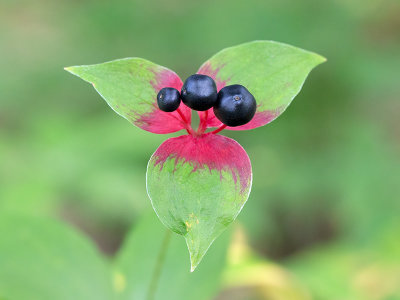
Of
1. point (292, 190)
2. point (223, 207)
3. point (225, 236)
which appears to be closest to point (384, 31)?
point (292, 190)

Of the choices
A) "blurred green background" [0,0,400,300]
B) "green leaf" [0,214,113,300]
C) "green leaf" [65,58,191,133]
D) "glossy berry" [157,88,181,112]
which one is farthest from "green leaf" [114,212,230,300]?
"blurred green background" [0,0,400,300]

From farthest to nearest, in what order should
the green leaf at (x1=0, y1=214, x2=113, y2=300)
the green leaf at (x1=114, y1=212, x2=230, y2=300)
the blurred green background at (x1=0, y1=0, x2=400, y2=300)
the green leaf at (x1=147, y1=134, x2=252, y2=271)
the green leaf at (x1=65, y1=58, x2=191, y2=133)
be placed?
the blurred green background at (x1=0, y1=0, x2=400, y2=300)
the green leaf at (x1=114, y1=212, x2=230, y2=300)
the green leaf at (x1=0, y1=214, x2=113, y2=300)
the green leaf at (x1=65, y1=58, x2=191, y2=133)
the green leaf at (x1=147, y1=134, x2=252, y2=271)

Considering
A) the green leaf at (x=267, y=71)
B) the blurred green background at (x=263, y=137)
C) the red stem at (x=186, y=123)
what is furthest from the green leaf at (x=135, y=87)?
the blurred green background at (x=263, y=137)

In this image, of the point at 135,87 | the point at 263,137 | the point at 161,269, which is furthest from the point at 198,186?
the point at 263,137

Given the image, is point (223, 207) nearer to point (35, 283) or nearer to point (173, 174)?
point (173, 174)

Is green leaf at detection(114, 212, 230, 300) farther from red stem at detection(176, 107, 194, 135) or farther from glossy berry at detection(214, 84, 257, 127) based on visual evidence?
glossy berry at detection(214, 84, 257, 127)

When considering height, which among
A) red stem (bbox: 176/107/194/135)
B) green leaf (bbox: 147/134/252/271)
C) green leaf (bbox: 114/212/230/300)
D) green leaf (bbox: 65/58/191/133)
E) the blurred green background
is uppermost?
green leaf (bbox: 65/58/191/133)
